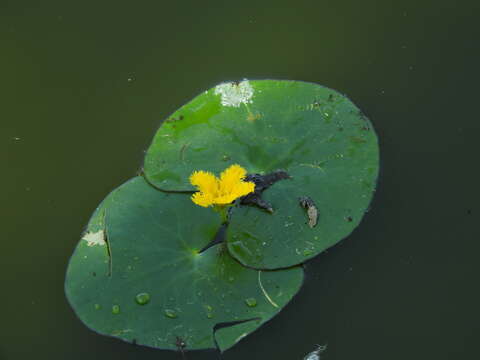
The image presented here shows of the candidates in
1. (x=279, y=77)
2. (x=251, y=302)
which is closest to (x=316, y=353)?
(x=251, y=302)

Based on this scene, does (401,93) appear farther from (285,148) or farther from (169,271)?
(169,271)

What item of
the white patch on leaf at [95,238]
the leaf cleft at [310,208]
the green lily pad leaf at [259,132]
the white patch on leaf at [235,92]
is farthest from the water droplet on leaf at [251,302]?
the white patch on leaf at [235,92]

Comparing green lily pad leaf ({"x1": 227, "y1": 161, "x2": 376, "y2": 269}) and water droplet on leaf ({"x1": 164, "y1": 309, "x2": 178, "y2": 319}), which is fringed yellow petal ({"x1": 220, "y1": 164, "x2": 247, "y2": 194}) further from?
water droplet on leaf ({"x1": 164, "y1": 309, "x2": 178, "y2": 319})

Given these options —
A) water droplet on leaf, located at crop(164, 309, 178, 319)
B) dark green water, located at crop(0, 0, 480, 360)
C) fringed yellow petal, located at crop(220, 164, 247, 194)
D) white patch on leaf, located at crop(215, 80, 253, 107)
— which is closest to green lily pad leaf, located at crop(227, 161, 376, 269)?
dark green water, located at crop(0, 0, 480, 360)

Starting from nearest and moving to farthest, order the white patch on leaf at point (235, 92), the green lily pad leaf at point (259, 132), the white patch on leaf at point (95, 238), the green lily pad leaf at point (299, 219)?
the green lily pad leaf at point (299, 219), the white patch on leaf at point (95, 238), the green lily pad leaf at point (259, 132), the white patch on leaf at point (235, 92)

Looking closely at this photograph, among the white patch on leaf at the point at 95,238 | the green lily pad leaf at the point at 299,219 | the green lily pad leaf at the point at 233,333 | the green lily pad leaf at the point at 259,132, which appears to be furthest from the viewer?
the green lily pad leaf at the point at 259,132

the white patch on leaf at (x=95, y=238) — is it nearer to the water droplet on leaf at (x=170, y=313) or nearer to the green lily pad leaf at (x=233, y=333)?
the water droplet on leaf at (x=170, y=313)

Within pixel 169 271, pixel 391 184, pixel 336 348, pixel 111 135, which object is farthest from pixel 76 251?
pixel 391 184

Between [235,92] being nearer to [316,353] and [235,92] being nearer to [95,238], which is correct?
[95,238]
